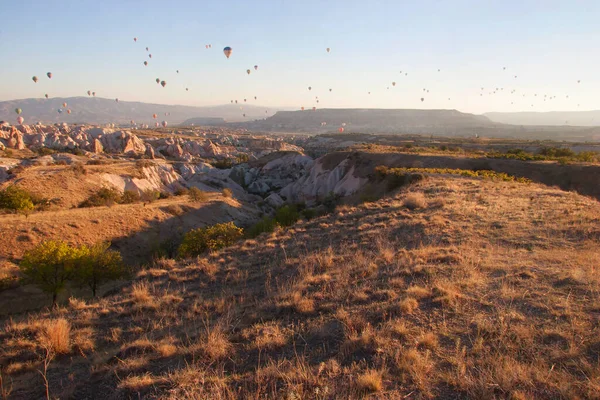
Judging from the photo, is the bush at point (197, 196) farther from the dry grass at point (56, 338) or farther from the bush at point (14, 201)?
the dry grass at point (56, 338)

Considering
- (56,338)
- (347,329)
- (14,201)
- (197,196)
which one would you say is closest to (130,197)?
(197,196)

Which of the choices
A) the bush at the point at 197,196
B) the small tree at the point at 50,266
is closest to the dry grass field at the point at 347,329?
the small tree at the point at 50,266

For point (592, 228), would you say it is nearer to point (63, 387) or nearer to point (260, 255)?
point (260, 255)

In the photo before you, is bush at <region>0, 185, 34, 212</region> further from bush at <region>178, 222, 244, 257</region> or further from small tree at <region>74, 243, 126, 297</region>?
bush at <region>178, 222, 244, 257</region>

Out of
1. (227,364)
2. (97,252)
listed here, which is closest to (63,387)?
(227,364)

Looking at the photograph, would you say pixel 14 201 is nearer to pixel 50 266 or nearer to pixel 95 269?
pixel 50 266
